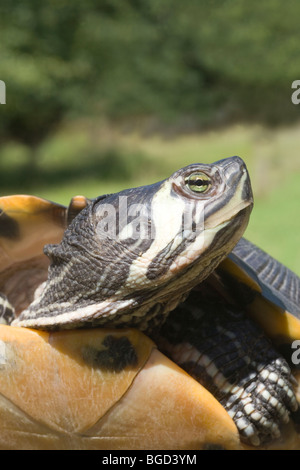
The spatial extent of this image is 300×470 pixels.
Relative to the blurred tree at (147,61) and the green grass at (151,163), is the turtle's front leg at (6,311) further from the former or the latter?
the blurred tree at (147,61)

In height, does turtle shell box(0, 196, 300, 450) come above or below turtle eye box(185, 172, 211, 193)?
below

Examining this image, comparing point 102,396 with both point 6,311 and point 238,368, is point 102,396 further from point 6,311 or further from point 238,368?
point 6,311

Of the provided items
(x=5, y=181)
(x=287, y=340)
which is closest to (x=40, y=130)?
(x=5, y=181)

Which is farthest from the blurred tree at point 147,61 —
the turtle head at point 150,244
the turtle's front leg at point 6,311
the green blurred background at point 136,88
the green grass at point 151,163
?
the turtle head at point 150,244

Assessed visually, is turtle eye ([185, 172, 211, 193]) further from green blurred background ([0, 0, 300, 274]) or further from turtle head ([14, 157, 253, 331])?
green blurred background ([0, 0, 300, 274])

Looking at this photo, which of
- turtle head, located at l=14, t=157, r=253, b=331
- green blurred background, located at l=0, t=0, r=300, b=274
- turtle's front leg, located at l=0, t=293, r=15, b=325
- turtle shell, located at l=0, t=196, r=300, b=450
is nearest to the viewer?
turtle head, located at l=14, t=157, r=253, b=331

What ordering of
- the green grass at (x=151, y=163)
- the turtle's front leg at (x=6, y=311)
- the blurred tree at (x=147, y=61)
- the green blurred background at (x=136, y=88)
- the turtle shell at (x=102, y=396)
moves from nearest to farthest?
the turtle shell at (x=102, y=396), the turtle's front leg at (x=6, y=311), the green grass at (x=151, y=163), the green blurred background at (x=136, y=88), the blurred tree at (x=147, y=61)

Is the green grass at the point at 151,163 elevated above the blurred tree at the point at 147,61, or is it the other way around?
the blurred tree at the point at 147,61

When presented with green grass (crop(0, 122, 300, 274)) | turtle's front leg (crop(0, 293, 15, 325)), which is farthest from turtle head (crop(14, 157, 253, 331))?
green grass (crop(0, 122, 300, 274))
